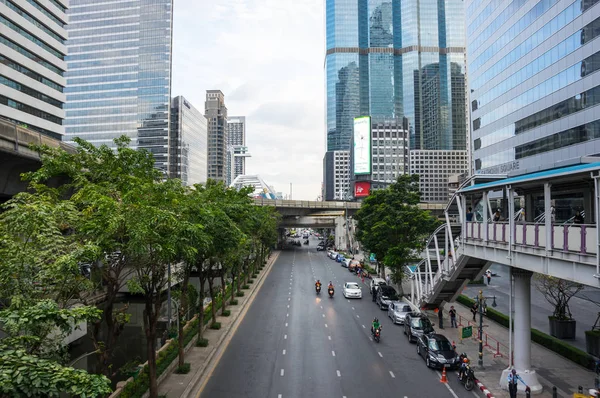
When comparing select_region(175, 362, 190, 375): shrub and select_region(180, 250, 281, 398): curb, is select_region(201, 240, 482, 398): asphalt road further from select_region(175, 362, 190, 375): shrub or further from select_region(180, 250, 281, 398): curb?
select_region(175, 362, 190, 375): shrub

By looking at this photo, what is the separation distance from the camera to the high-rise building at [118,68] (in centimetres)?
13425

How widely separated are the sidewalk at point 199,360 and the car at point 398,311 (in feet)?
37.6

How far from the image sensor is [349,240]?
100125 mm

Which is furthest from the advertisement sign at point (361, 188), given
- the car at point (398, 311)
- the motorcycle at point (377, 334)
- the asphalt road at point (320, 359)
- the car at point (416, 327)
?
the motorcycle at point (377, 334)

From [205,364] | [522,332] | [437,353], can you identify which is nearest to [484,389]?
[522,332]

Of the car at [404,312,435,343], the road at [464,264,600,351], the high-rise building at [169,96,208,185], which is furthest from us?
the high-rise building at [169,96,208,185]

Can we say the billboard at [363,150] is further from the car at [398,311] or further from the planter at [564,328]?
the planter at [564,328]

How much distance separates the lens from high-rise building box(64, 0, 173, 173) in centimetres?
13425

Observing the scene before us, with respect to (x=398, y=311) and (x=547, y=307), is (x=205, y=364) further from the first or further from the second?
(x=547, y=307)

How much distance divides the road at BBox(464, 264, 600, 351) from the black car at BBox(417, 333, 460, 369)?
8.24 metres

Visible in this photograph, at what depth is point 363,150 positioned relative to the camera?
142 m

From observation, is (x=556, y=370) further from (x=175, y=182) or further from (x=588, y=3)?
(x=588, y=3)

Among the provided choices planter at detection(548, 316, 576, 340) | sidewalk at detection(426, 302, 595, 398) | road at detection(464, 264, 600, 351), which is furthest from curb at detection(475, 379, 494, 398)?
planter at detection(548, 316, 576, 340)

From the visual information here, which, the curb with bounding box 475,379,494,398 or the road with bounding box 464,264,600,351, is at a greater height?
the curb with bounding box 475,379,494,398
